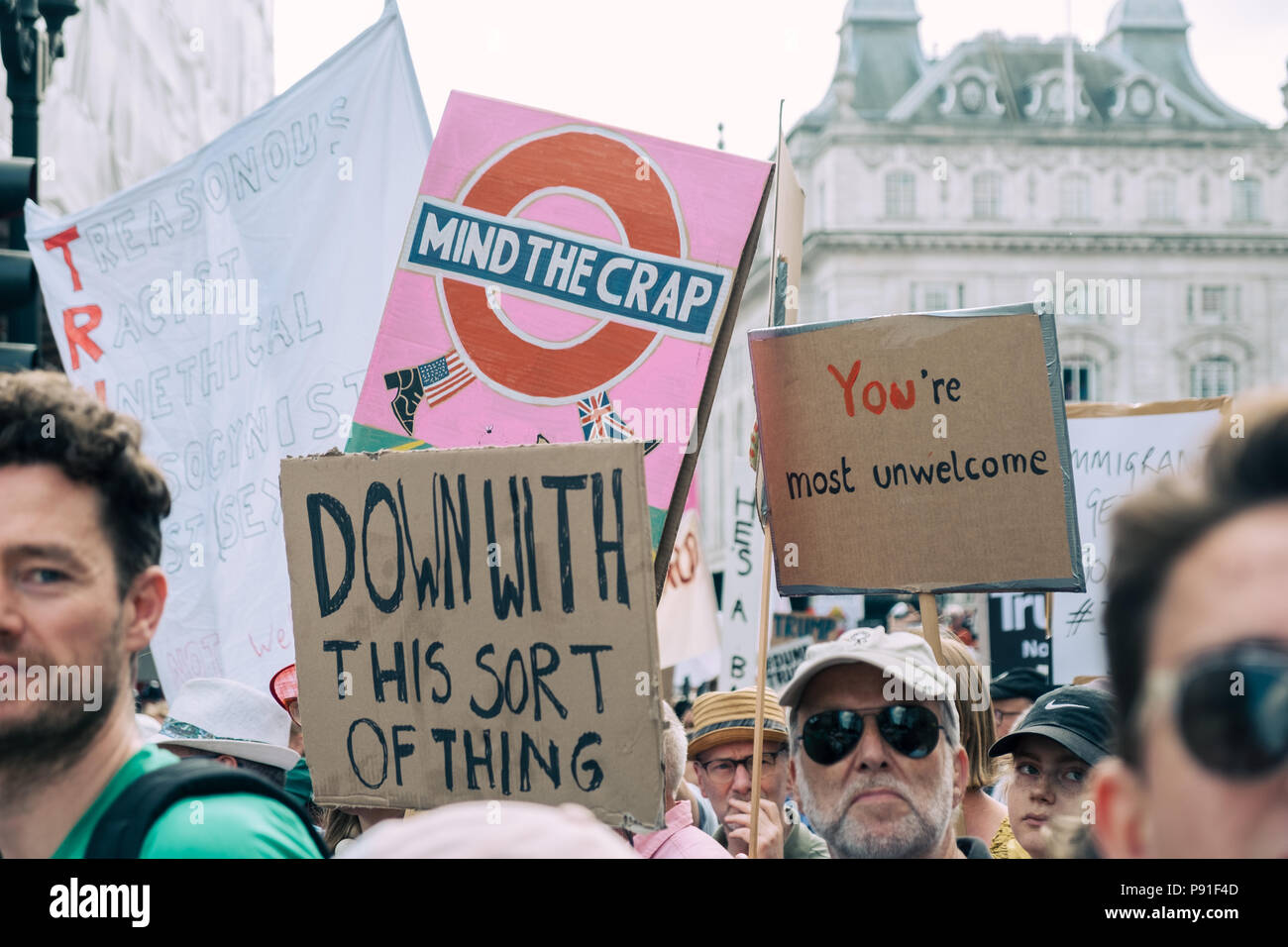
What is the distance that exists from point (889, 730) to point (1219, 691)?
2047 millimetres

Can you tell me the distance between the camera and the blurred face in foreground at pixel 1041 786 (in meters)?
3.53

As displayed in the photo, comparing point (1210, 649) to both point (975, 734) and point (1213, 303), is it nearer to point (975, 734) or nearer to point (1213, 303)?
point (975, 734)

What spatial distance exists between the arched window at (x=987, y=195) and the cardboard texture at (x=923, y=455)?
55813 mm

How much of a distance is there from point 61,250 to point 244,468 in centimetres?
130

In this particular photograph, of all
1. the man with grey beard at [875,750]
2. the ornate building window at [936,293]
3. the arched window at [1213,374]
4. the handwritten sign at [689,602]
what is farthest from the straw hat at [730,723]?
the arched window at [1213,374]

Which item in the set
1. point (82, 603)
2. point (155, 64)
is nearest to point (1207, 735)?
point (82, 603)

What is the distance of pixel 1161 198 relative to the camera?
58781 millimetres

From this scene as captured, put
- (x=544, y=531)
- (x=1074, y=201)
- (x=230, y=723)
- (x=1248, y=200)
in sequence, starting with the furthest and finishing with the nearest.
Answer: (x=1248, y=200), (x=1074, y=201), (x=230, y=723), (x=544, y=531)

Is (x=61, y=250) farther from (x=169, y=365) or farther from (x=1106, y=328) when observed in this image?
(x=1106, y=328)

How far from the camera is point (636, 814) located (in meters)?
2.69
